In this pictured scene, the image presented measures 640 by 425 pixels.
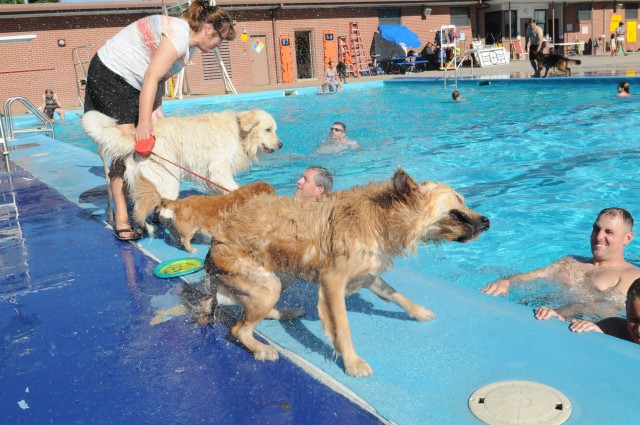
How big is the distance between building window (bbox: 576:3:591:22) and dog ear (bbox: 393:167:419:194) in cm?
5050

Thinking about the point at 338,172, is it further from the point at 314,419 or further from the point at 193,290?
the point at 314,419

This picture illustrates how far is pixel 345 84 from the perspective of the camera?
28703mm

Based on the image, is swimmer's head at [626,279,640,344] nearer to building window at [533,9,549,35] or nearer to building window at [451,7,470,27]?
building window at [451,7,470,27]

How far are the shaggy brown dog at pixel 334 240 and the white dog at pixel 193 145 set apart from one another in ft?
7.80

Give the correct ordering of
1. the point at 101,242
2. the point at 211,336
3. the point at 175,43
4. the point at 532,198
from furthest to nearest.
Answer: the point at 532,198, the point at 101,242, the point at 175,43, the point at 211,336

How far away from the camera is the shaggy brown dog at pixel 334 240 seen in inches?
127

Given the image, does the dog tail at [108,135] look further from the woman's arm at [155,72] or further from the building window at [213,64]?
the building window at [213,64]

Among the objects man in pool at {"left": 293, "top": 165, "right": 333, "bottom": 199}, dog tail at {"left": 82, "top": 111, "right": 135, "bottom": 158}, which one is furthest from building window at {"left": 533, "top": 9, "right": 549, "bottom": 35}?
dog tail at {"left": 82, "top": 111, "right": 135, "bottom": 158}

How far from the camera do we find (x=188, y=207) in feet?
17.4

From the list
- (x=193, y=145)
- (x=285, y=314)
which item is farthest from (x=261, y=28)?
(x=285, y=314)

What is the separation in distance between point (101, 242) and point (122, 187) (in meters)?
0.59

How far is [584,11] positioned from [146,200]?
1980 inches

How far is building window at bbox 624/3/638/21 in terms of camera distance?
1939 inches

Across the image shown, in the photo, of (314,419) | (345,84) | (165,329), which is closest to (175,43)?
(165,329)
